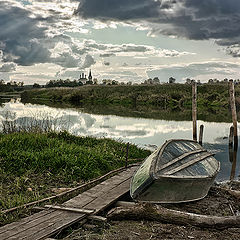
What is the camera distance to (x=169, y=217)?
5.74m

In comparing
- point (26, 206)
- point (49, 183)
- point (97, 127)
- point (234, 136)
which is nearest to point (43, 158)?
point (49, 183)

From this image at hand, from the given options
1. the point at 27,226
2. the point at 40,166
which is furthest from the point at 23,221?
the point at 40,166

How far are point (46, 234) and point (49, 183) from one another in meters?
3.03

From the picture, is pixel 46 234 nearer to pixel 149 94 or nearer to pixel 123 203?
pixel 123 203

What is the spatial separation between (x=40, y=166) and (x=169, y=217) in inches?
155

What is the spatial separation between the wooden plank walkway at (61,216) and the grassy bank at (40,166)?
0.63 meters

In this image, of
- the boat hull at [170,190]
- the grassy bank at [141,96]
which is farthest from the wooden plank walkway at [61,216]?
the grassy bank at [141,96]

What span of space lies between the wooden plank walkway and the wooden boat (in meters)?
0.55

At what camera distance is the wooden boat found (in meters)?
6.18

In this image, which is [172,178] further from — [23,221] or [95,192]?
[23,221]

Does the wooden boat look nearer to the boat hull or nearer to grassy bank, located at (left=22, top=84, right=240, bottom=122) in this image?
the boat hull

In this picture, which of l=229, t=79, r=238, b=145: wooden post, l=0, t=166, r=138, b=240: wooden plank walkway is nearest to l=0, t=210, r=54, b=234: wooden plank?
l=0, t=166, r=138, b=240: wooden plank walkway

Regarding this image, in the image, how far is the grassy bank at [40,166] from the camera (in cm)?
712

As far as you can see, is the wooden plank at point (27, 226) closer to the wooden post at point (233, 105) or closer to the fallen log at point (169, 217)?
the fallen log at point (169, 217)
